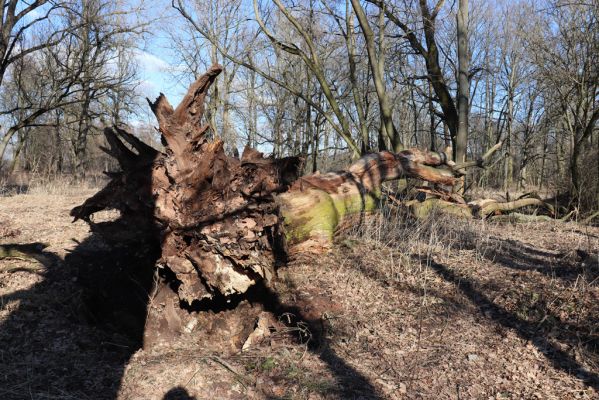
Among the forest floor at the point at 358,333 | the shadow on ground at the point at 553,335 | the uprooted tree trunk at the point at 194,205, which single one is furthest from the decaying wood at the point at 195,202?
the shadow on ground at the point at 553,335

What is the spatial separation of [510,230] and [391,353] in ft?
13.9

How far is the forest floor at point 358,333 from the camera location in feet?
10.5

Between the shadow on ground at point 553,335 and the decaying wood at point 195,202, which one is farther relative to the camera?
the decaying wood at point 195,202

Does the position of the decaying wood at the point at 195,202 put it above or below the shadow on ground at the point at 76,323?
above

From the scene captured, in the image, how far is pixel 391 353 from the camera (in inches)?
141

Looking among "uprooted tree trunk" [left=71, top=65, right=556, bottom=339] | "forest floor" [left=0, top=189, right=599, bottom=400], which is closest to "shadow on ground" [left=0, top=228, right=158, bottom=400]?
"forest floor" [left=0, top=189, right=599, bottom=400]

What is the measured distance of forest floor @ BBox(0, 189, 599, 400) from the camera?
319cm

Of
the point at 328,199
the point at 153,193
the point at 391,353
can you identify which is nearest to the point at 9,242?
the point at 153,193

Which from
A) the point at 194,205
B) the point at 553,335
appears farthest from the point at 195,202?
the point at 553,335

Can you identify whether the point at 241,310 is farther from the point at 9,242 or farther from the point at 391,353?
the point at 9,242

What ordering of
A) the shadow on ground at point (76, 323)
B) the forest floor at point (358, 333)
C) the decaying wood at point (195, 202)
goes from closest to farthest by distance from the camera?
the forest floor at point (358, 333) < the shadow on ground at point (76, 323) < the decaying wood at point (195, 202)

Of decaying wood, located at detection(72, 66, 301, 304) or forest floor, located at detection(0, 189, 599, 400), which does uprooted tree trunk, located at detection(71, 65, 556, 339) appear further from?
forest floor, located at detection(0, 189, 599, 400)

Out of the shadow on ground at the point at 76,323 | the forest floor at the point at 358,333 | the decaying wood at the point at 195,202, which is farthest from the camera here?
the decaying wood at the point at 195,202

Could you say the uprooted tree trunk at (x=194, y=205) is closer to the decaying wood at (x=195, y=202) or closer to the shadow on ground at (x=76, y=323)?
the decaying wood at (x=195, y=202)
